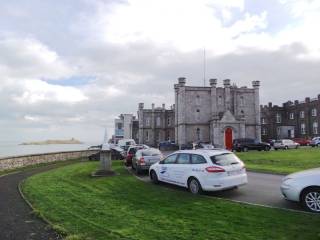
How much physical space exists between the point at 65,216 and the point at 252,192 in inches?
274

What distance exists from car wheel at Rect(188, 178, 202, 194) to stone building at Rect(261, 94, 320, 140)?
238 ft

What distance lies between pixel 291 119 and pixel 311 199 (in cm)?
8196

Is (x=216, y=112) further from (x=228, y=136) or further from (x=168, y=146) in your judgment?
(x=168, y=146)

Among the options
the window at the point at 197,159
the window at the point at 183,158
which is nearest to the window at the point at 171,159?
the window at the point at 183,158

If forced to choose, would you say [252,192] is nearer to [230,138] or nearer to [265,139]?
[230,138]

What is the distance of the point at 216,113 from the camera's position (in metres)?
68.3

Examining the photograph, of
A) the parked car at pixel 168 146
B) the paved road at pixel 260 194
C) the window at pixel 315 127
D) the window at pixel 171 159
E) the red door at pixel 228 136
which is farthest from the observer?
the window at pixel 315 127

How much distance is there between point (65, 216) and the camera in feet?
31.2

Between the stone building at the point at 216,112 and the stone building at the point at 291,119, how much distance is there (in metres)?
17.4

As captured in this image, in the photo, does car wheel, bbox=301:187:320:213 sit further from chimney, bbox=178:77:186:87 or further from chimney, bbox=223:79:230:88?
chimney, bbox=223:79:230:88

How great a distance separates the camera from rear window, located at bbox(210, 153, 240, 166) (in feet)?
43.9

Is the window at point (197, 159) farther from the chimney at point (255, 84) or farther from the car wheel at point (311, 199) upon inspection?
the chimney at point (255, 84)

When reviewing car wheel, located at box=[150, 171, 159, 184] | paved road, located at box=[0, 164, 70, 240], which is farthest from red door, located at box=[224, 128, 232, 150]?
paved road, located at box=[0, 164, 70, 240]

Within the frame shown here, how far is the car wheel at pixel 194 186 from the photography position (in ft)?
44.0
